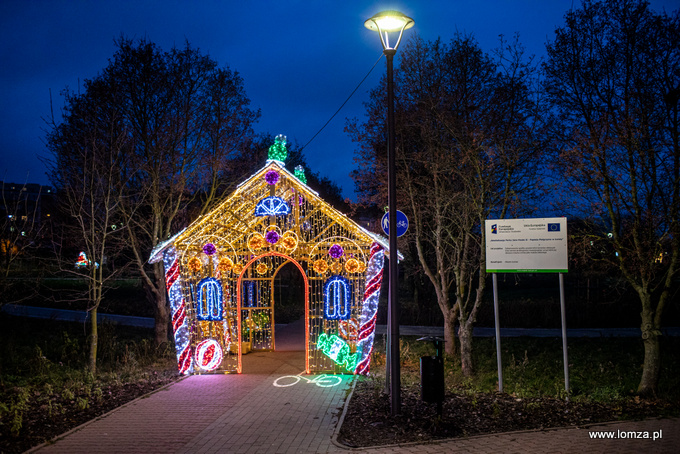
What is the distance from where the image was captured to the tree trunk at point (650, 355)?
9.06 metres

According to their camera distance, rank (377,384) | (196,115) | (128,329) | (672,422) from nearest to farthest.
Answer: (672,422) < (377,384) < (196,115) < (128,329)

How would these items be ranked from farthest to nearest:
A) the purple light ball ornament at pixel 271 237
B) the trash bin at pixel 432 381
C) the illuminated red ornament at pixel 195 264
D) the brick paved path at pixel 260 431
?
1. the illuminated red ornament at pixel 195 264
2. the purple light ball ornament at pixel 271 237
3. the trash bin at pixel 432 381
4. the brick paved path at pixel 260 431

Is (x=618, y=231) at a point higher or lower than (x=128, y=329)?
higher

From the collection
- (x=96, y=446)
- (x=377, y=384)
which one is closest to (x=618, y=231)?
(x=377, y=384)

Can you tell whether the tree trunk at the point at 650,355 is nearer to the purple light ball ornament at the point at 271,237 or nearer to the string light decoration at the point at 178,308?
the purple light ball ornament at the point at 271,237

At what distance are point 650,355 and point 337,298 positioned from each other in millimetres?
5955

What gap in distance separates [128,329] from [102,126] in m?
8.61

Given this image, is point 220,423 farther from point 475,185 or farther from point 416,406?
point 475,185

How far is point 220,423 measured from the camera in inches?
312

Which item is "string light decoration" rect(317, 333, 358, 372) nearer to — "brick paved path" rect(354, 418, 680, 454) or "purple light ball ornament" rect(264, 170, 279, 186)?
"purple light ball ornament" rect(264, 170, 279, 186)

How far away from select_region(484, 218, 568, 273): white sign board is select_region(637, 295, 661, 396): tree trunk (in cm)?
173

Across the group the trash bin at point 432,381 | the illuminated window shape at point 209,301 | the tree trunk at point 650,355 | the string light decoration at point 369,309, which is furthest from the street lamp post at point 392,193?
the illuminated window shape at point 209,301

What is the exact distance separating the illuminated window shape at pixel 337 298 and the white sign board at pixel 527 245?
3334 millimetres

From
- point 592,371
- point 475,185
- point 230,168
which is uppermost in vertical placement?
point 230,168
